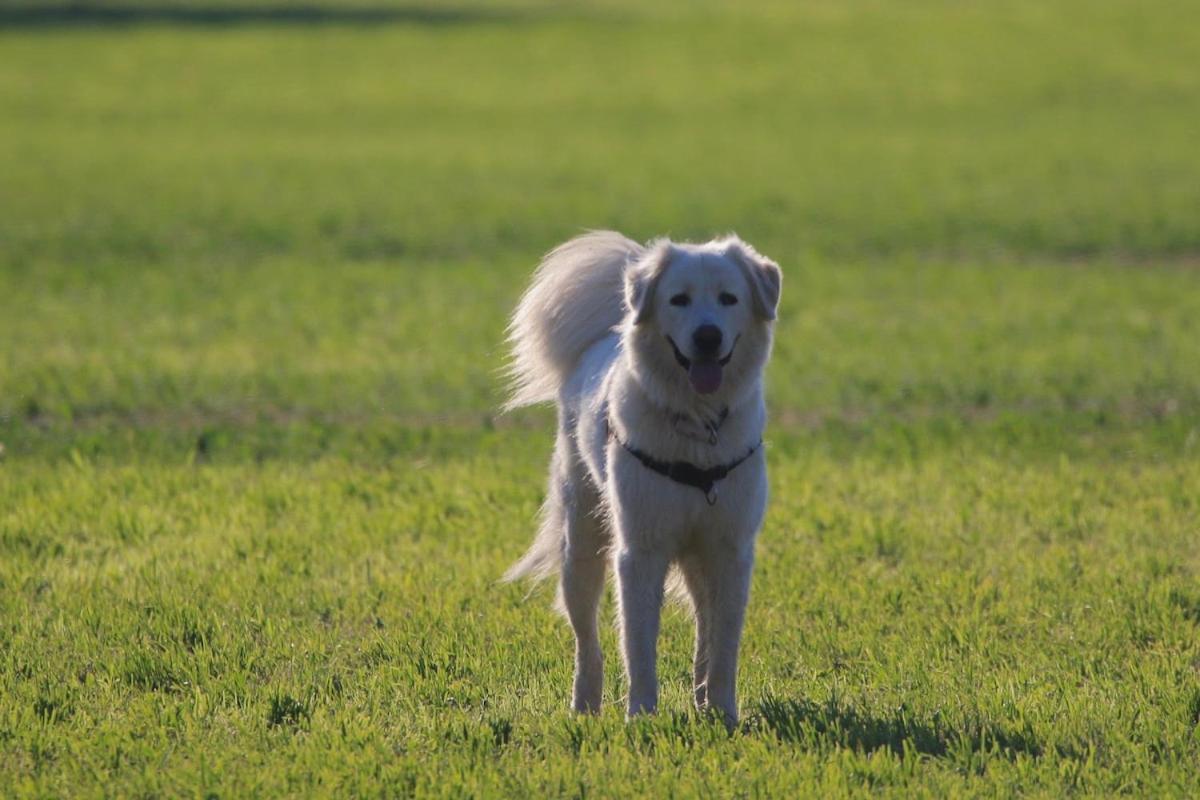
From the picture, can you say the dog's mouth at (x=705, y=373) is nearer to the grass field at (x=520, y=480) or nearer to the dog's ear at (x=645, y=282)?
the dog's ear at (x=645, y=282)

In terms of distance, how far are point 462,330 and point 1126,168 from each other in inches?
740

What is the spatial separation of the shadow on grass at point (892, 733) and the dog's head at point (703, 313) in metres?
1.23

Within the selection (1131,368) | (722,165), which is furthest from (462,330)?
(722,165)

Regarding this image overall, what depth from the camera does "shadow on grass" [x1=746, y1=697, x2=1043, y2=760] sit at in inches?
225

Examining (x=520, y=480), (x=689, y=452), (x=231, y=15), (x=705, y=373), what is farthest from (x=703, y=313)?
(x=231, y=15)

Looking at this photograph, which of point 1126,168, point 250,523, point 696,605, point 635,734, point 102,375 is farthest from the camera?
point 1126,168

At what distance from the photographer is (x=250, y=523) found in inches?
362

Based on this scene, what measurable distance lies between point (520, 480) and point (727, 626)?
4368 mm

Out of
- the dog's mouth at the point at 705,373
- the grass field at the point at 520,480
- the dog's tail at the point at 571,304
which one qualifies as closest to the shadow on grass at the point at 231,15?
the grass field at the point at 520,480

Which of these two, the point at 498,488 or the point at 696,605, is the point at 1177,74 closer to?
the point at 498,488

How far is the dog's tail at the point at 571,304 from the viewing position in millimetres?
7043

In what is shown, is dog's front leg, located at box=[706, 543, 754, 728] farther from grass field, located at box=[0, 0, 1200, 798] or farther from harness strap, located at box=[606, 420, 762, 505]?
harness strap, located at box=[606, 420, 762, 505]

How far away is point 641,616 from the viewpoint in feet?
19.9

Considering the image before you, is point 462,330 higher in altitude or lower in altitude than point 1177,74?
lower
